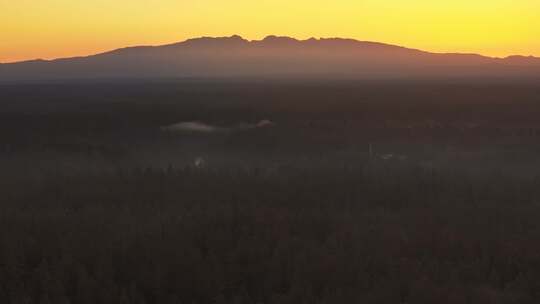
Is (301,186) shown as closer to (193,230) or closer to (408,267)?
(193,230)

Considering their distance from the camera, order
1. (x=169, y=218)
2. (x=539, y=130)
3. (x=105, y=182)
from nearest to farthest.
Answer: (x=169, y=218)
(x=105, y=182)
(x=539, y=130)

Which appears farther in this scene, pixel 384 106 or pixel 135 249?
pixel 384 106

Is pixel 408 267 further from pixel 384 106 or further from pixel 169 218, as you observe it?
pixel 384 106

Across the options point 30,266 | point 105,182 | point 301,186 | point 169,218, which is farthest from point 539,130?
point 30,266

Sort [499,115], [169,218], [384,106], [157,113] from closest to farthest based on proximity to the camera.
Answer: [169,218], [499,115], [157,113], [384,106]

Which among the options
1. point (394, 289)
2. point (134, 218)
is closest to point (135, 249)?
point (134, 218)

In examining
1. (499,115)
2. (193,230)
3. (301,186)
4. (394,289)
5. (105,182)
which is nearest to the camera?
(394,289)

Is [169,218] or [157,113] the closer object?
[169,218]

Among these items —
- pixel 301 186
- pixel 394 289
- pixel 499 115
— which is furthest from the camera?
pixel 499 115
